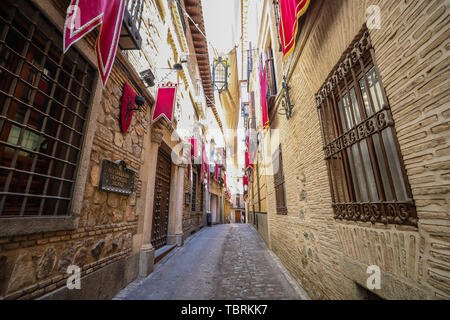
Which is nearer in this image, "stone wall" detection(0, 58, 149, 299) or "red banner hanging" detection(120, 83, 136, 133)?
"stone wall" detection(0, 58, 149, 299)

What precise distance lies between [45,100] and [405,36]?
3.72 metres

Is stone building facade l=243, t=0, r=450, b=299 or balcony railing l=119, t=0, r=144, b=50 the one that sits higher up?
balcony railing l=119, t=0, r=144, b=50

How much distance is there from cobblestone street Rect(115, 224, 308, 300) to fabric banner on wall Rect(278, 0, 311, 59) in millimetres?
4325

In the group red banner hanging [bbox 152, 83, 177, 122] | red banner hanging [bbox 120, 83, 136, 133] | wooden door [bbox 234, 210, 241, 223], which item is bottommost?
wooden door [bbox 234, 210, 241, 223]

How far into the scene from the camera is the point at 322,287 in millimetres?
2910

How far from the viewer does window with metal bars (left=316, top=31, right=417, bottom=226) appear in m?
1.71

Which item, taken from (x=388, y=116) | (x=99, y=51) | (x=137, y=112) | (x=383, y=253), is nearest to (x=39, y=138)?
(x=99, y=51)

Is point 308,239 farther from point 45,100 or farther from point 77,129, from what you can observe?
point 45,100

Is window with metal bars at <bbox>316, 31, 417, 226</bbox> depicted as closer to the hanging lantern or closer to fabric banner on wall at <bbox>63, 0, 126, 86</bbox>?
fabric banner on wall at <bbox>63, 0, 126, 86</bbox>

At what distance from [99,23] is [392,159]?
345 cm

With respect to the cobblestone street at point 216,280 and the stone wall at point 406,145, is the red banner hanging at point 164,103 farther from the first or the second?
the cobblestone street at point 216,280

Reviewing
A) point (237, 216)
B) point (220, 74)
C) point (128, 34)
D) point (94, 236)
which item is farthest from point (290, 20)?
point (237, 216)

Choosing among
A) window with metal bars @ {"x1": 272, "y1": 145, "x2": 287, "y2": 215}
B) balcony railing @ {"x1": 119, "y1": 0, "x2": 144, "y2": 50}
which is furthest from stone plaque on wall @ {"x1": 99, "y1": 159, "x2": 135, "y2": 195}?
window with metal bars @ {"x1": 272, "y1": 145, "x2": 287, "y2": 215}

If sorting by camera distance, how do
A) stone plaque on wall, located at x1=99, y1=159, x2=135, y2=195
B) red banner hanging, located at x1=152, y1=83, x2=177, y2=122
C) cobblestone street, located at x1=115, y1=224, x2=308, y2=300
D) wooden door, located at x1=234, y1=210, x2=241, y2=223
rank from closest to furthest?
stone plaque on wall, located at x1=99, y1=159, x2=135, y2=195, cobblestone street, located at x1=115, y1=224, x2=308, y2=300, red banner hanging, located at x1=152, y1=83, x2=177, y2=122, wooden door, located at x1=234, y1=210, x2=241, y2=223
